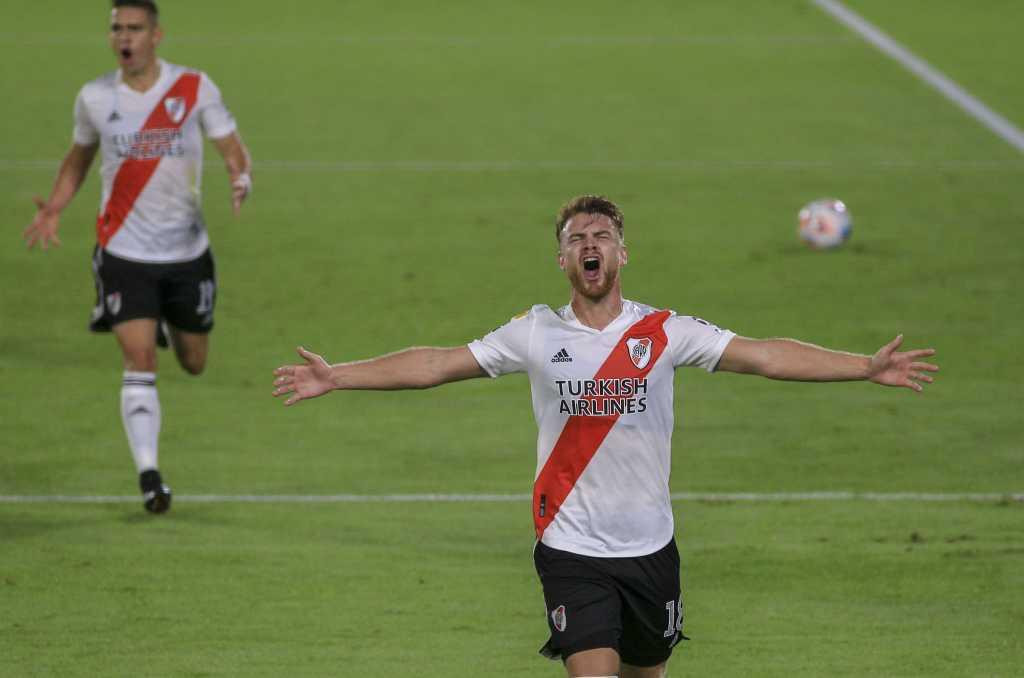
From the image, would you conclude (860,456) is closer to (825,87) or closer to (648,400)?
(648,400)

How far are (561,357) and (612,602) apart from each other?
84 cm

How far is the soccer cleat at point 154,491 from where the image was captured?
35.1 ft

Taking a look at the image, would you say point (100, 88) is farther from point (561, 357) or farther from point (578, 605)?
point (578, 605)

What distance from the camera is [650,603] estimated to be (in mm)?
6703

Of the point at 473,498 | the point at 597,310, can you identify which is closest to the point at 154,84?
the point at 473,498

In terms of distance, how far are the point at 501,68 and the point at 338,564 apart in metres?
15.8

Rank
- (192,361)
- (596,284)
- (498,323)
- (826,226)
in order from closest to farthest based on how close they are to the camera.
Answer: (596,284), (192,361), (498,323), (826,226)

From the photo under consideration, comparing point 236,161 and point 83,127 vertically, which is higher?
point 83,127

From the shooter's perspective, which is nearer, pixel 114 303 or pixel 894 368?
pixel 894 368

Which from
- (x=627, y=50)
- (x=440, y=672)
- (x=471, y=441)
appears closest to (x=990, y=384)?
(x=471, y=441)

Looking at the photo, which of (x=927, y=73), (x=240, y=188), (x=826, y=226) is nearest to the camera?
(x=240, y=188)

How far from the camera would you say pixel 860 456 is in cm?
1230

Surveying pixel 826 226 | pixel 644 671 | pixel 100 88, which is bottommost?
pixel 644 671

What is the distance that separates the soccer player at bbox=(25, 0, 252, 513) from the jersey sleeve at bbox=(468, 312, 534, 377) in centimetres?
420
